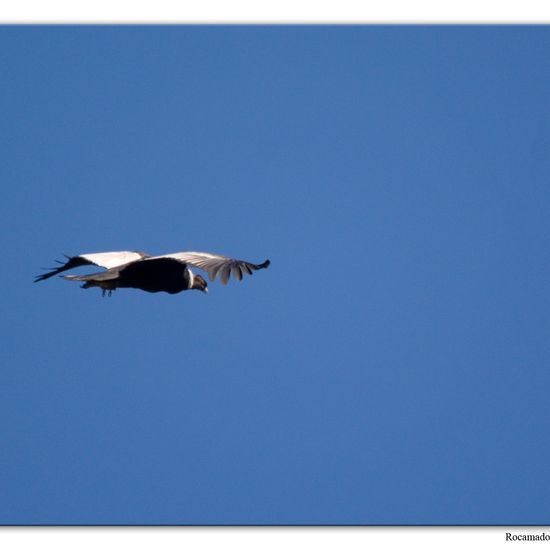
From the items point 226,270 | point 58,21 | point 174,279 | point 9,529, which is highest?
point 58,21

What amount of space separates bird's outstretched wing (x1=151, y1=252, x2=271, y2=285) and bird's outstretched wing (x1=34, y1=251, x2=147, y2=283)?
2.42m

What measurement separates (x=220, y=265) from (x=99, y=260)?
3606mm

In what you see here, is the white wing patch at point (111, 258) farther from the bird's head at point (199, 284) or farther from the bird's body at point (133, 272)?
the bird's head at point (199, 284)

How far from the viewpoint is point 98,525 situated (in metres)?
15.5

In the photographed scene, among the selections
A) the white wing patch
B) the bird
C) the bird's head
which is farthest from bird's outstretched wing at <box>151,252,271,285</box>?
the bird's head

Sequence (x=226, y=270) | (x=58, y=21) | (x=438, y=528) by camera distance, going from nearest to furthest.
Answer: (x=226, y=270) → (x=438, y=528) → (x=58, y=21)

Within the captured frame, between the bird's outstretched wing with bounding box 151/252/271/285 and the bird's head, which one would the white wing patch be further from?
the bird's outstretched wing with bounding box 151/252/271/285

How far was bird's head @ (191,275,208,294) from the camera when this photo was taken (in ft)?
62.8

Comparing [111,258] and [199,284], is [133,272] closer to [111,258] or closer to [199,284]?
[111,258]

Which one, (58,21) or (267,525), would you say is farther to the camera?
(58,21)

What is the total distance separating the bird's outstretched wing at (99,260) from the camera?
17.4m
